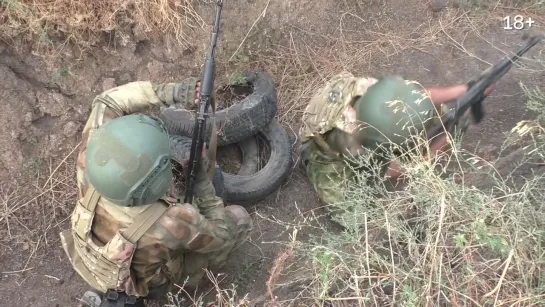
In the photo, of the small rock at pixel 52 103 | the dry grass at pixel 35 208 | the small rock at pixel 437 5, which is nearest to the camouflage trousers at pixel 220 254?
the dry grass at pixel 35 208

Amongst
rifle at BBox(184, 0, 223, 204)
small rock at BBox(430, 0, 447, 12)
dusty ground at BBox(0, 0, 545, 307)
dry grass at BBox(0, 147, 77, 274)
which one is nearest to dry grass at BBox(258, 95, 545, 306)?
rifle at BBox(184, 0, 223, 204)

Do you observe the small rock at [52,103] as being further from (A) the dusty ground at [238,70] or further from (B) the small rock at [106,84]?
(B) the small rock at [106,84]

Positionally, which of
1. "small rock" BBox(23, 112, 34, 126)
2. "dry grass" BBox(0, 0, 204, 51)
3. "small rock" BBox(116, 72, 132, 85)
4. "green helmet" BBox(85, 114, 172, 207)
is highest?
"dry grass" BBox(0, 0, 204, 51)

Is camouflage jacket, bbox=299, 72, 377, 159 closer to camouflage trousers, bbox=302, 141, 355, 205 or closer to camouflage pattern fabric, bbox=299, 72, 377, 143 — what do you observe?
camouflage pattern fabric, bbox=299, 72, 377, 143

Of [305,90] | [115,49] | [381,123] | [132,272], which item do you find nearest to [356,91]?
[381,123]

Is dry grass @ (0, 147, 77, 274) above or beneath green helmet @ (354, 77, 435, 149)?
beneath

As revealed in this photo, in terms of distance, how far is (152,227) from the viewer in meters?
3.44

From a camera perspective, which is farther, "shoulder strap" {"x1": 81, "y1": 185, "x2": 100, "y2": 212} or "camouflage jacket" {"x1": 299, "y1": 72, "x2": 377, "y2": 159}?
"camouflage jacket" {"x1": 299, "y1": 72, "x2": 377, "y2": 159}

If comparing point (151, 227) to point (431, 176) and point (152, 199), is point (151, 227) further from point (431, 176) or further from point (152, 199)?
point (431, 176)

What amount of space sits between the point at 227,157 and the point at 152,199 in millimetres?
2070

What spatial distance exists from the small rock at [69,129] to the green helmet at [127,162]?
1.92 metres

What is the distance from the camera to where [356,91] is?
4.11 metres

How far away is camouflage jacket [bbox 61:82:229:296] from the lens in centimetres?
345

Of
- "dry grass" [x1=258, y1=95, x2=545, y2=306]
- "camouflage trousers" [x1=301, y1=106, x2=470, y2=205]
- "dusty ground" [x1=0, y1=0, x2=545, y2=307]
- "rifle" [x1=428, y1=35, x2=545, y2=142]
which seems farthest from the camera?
"dusty ground" [x1=0, y1=0, x2=545, y2=307]
